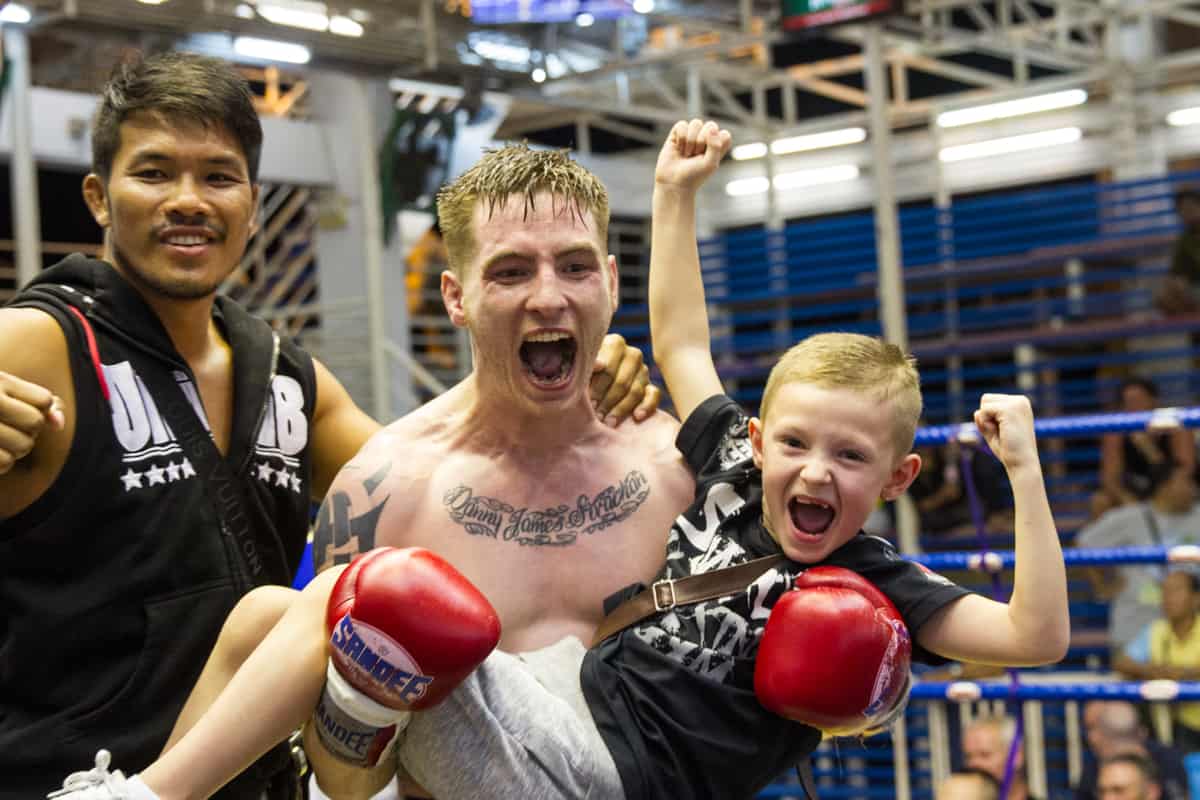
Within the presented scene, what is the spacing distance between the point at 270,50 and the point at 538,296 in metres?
5.80

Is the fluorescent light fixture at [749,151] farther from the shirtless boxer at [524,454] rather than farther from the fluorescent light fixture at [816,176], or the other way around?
the shirtless boxer at [524,454]

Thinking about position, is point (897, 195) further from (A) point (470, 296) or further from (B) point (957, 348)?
(A) point (470, 296)

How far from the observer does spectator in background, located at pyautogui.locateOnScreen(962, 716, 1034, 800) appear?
3574 mm

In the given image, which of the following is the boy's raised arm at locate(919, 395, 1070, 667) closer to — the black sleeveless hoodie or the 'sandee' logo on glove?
the 'sandee' logo on glove

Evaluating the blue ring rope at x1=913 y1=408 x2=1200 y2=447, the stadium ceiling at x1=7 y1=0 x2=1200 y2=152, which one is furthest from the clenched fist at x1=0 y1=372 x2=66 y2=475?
the stadium ceiling at x1=7 y1=0 x2=1200 y2=152

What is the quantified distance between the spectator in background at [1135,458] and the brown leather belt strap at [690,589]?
4.71 metres

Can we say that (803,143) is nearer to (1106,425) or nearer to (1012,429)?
(1106,425)

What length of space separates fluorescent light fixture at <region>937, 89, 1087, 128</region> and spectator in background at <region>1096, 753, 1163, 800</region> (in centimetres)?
668

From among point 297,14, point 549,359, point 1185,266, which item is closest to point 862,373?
point 549,359

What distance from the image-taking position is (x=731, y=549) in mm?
1932

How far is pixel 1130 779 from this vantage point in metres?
3.77

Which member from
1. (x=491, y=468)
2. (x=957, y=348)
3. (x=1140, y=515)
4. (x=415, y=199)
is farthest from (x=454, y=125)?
(x=491, y=468)

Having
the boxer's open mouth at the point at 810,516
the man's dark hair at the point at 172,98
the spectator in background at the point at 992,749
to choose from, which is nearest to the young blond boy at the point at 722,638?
the boxer's open mouth at the point at 810,516

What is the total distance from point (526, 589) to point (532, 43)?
6879mm
